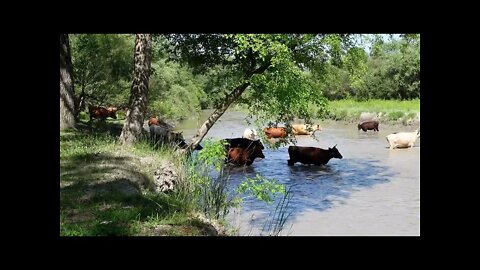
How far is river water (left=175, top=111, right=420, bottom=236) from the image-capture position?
7.62 meters

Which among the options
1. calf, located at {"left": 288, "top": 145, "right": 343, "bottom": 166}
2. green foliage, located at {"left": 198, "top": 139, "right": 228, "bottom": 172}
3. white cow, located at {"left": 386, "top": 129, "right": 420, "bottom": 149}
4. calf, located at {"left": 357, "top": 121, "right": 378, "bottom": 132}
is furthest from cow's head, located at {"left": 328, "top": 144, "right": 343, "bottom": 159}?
calf, located at {"left": 357, "top": 121, "right": 378, "bottom": 132}

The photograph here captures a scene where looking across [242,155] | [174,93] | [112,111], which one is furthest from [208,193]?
[174,93]

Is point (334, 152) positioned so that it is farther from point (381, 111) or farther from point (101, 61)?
point (381, 111)

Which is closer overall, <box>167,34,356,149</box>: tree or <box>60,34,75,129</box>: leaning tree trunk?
<box>60,34,75,129</box>: leaning tree trunk

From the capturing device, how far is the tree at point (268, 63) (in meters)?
9.38

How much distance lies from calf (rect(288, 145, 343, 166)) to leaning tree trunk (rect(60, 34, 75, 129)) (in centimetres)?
538

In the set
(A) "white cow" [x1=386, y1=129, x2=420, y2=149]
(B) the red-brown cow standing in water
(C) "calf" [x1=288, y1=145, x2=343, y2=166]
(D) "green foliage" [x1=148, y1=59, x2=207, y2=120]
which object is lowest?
(C) "calf" [x1=288, y1=145, x2=343, y2=166]

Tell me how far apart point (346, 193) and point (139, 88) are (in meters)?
4.01

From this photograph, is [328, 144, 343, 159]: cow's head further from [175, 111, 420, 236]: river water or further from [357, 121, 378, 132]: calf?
[357, 121, 378, 132]: calf

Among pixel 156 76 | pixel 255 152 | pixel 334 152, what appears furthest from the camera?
pixel 156 76

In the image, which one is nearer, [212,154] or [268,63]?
[212,154]

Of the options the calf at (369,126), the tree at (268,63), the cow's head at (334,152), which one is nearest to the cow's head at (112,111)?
the tree at (268,63)

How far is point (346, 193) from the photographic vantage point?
10.2 meters
